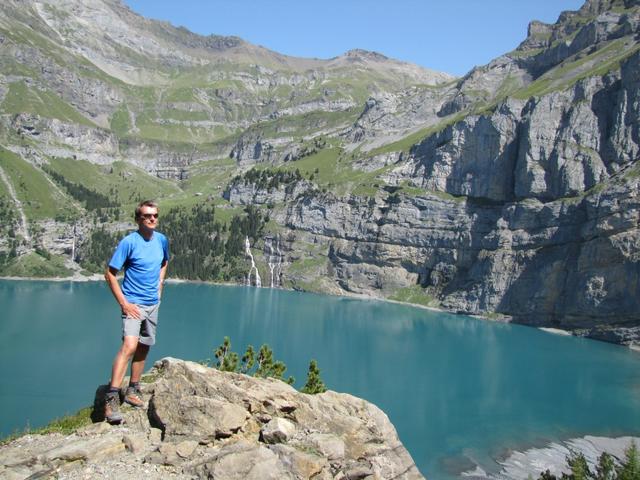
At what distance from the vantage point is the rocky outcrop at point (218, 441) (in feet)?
36.1

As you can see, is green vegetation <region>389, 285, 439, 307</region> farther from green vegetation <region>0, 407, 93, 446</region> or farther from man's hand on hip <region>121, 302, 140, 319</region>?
man's hand on hip <region>121, 302, 140, 319</region>

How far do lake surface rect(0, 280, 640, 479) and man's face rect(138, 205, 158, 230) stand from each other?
40.4 metres

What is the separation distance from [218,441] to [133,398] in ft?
8.42

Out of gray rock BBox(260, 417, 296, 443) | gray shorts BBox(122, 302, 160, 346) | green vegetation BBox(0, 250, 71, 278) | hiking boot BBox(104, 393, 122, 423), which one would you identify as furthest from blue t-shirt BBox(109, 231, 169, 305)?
green vegetation BBox(0, 250, 71, 278)

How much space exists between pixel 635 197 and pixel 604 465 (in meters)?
110

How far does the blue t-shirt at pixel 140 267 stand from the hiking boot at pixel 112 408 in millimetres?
2287

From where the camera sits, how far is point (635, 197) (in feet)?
417

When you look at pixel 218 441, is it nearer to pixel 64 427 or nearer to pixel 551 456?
pixel 64 427

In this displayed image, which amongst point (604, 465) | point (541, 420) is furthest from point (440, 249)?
point (604, 465)

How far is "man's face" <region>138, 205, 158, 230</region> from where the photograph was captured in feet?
40.9

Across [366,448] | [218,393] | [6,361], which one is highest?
[218,393]

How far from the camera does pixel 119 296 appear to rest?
1194cm

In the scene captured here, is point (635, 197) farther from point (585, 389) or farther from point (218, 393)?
point (218, 393)

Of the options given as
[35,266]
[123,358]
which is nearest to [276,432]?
[123,358]
